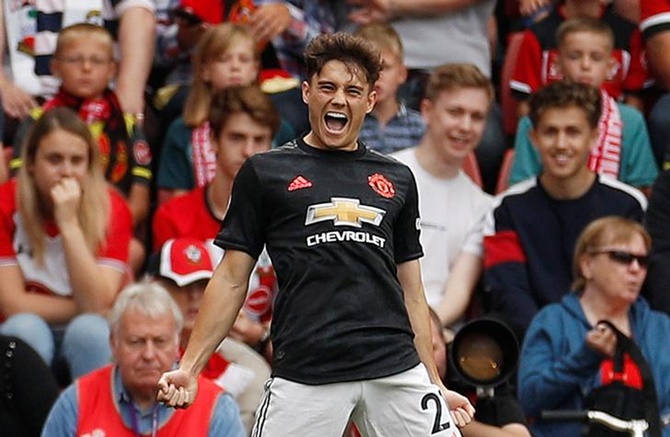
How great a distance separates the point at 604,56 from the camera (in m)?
8.62

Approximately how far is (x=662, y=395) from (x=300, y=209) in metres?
2.43

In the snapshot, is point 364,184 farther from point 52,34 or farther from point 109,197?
point 52,34

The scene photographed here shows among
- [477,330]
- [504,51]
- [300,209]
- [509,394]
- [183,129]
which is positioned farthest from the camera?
[504,51]

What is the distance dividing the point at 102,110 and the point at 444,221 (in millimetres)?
1760

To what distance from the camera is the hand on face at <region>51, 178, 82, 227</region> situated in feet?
A: 24.4

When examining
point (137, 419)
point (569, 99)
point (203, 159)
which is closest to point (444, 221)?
point (569, 99)

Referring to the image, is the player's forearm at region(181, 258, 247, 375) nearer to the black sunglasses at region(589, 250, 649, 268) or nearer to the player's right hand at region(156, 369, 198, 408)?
the player's right hand at region(156, 369, 198, 408)

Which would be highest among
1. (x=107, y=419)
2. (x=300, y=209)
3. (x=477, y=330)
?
(x=300, y=209)

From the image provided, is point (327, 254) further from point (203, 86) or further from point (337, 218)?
point (203, 86)

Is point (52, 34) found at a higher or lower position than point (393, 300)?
higher

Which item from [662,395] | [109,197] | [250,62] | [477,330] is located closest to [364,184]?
[477,330]

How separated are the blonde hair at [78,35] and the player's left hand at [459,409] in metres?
3.69

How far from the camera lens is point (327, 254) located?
5070mm

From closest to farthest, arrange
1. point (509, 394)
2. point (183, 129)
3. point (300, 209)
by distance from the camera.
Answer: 1. point (300, 209)
2. point (509, 394)
3. point (183, 129)
